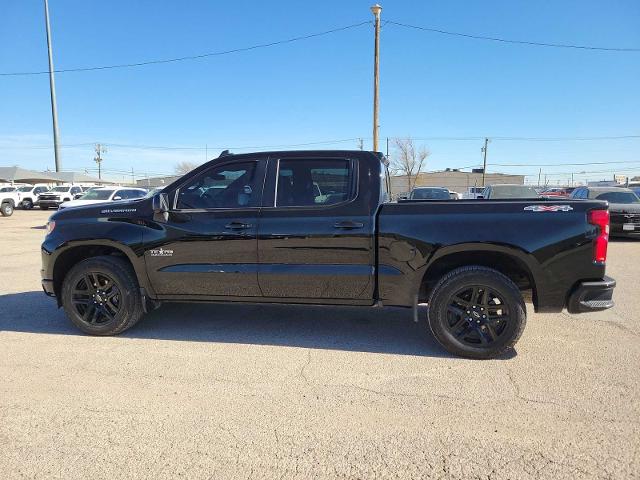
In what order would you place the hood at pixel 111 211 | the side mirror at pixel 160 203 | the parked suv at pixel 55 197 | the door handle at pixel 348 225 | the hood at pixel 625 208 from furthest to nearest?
the parked suv at pixel 55 197, the hood at pixel 625 208, the hood at pixel 111 211, the side mirror at pixel 160 203, the door handle at pixel 348 225

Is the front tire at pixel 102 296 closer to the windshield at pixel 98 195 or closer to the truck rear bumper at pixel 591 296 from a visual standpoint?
the truck rear bumper at pixel 591 296

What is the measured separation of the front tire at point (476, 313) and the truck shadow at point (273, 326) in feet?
0.77

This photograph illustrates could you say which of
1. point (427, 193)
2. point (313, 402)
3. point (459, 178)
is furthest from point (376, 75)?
point (459, 178)

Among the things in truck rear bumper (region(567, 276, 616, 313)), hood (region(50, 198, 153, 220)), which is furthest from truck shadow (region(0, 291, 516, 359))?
Answer: hood (region(50, 198, 153, 220))

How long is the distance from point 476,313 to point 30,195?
38414mm

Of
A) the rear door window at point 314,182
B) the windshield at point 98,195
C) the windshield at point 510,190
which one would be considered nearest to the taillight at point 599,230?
the rear door window at point 314,182

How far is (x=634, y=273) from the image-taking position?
8.16 meters

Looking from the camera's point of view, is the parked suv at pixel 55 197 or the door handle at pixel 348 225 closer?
the door handle at pixel 348 225

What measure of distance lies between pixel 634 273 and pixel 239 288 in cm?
735

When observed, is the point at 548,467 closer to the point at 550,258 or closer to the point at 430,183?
the point at 550,258

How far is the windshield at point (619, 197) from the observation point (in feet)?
45.4

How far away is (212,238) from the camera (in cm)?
450

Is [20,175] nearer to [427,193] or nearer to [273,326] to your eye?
[427,193]

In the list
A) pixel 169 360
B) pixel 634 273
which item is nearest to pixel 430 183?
pixel 634 273
